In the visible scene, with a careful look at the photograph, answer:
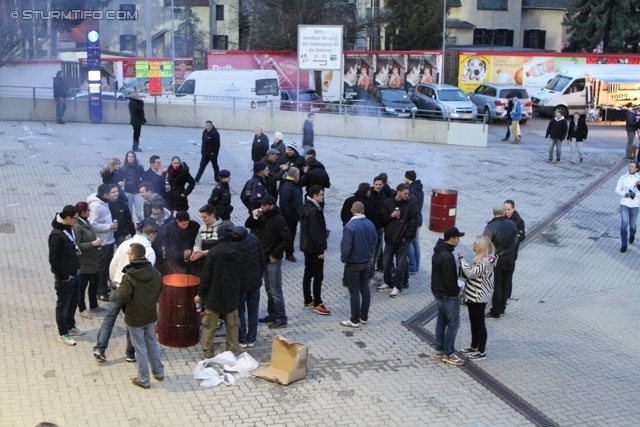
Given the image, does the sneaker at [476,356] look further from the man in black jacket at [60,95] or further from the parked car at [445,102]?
the parked car at [445,102]

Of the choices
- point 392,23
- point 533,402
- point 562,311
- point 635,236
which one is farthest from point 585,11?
point 533,402

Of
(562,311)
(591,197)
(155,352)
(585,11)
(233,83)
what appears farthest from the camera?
(585,11)

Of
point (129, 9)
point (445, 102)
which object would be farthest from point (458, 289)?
point (129, 9)

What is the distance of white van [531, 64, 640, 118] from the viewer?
107ft

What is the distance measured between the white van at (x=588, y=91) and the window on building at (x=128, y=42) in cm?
3154

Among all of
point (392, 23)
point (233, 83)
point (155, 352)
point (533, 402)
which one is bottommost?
point (533, 402)

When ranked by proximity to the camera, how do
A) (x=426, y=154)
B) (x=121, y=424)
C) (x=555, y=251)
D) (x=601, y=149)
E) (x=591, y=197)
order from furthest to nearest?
(x=601, y=149), (x=426, y=154), (x=591, y=197), (x=555, y=251), (x=121, y=424)

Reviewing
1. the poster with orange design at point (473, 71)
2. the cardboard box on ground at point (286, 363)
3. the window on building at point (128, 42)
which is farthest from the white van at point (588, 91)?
the window on building at point (128, 42)

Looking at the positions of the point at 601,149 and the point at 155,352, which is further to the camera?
the point at 601,149

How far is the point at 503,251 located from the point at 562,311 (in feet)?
5.37

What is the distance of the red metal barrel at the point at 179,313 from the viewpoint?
28.0ft

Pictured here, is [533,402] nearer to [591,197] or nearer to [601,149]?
[591,197]

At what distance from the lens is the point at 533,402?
8.05m

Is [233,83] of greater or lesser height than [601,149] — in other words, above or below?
above
